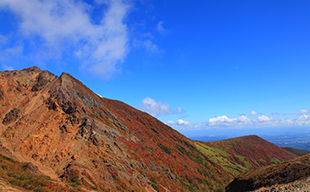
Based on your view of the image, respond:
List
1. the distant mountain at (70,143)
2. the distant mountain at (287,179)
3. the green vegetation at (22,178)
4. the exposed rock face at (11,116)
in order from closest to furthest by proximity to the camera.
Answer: the green vegetation at (22,178) < the distant mountain at (287,179) < the distant mountain at (70,143) < the exposed rock face at (11,116)

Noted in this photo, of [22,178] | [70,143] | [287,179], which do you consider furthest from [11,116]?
[287,179]

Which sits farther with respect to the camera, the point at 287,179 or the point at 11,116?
the point at 11,116

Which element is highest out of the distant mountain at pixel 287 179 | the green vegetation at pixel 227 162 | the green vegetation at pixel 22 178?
the green vegetation at pixel 22 178

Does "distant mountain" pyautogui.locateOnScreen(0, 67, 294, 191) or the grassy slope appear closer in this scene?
"distant mountain" pyautogui.locateOnScreen(0, 67, 294, 191)

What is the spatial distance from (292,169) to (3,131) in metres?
47.9

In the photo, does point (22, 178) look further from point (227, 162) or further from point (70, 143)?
point (227, 162)

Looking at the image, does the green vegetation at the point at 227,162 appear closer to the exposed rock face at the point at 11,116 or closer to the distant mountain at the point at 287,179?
the distant mountain at the point at 287,179

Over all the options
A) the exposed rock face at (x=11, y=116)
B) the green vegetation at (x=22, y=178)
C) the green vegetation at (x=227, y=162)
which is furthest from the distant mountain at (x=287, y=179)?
the green vegetation at (x=227, y=162)

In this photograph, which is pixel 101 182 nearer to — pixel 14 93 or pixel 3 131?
pixel 3 131

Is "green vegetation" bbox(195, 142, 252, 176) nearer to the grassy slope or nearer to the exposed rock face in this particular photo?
the grassy slope

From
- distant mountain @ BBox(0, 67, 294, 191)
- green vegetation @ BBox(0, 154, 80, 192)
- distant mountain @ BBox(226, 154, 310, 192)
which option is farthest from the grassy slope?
green vegetation @ BBox(0, 154, 80, 192)

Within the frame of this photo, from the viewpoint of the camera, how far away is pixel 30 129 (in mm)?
29984

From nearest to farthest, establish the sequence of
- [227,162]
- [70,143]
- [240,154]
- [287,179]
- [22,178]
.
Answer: [22,178] < [287,179] < [70,143] < [227,162] < [240,154]

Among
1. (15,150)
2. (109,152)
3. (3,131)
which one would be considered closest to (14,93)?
(3,131)
